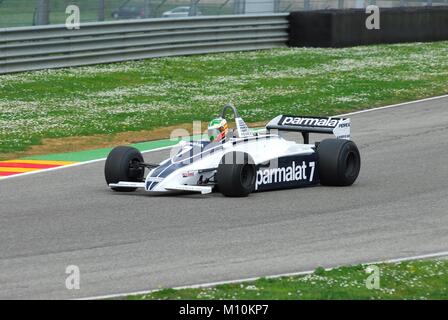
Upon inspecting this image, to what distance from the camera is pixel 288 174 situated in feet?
47.4

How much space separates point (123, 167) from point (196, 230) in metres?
2.54

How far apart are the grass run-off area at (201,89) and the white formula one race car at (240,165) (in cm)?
422

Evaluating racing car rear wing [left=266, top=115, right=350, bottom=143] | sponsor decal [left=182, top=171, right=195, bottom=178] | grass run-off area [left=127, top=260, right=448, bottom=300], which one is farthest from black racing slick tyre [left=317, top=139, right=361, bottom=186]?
grass run-off area [left=127, top=260, right=448, bottom=300]

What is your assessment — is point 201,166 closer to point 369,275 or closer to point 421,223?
point 421,223

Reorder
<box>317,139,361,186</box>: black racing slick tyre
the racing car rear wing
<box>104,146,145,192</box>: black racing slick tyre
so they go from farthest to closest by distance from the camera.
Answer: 1. the racing car rear wing
2. <box>317,139,361,186</box>: black racing slick tyre
3. <box>104,146,145,192</box>: black racing slick tyre

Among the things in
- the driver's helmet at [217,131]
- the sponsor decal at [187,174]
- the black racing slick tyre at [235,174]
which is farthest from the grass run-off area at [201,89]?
the black racing slick tyre at [235,174]

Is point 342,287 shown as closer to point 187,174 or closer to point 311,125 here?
point 187,174

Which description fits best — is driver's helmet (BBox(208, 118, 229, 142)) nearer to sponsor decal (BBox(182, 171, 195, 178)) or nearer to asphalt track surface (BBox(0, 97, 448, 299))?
sponsor decal (BBox(182, 171, 195, 178))

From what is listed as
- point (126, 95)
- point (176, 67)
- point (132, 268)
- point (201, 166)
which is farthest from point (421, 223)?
point (176, 67)

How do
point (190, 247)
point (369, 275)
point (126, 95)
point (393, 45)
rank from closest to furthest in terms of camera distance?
1. point (369, 275)
2. point (190, 247)
3. point (126, 95)
4. point (393, 45)

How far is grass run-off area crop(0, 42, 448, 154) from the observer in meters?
20.7
